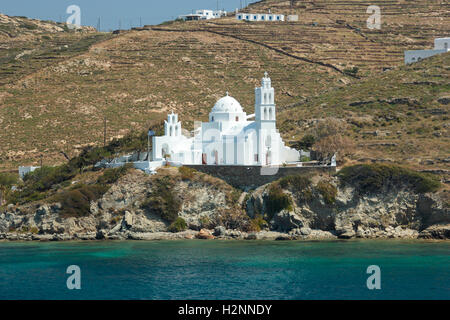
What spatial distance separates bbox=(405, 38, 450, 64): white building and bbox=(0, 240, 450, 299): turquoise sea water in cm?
4847

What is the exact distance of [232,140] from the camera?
71.7m

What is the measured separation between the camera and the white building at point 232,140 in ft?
232

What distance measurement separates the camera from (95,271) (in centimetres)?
5019

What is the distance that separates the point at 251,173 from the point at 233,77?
1673 inches

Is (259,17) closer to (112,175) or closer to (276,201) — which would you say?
(112,175)

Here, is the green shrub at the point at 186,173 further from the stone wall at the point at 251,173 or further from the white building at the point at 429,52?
the white building at the point at 429,52

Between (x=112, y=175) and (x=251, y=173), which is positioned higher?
(x=251, y=173)

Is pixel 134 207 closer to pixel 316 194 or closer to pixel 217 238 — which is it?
pixel 217 238

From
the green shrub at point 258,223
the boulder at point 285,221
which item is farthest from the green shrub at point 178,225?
the boulder at point 285,221

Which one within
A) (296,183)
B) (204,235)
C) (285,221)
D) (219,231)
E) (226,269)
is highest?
(296,183)

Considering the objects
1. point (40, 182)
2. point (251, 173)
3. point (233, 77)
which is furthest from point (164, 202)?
point (233, 77)

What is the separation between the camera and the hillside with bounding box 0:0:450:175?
86625mm

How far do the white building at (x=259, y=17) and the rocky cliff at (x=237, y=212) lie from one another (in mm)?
67238
